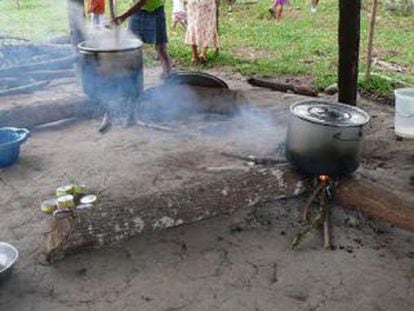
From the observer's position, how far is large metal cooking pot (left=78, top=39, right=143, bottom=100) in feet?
20.3

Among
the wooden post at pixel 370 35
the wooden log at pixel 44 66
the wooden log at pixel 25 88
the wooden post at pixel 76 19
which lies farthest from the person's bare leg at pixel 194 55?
the wooden post at pixel 370 35

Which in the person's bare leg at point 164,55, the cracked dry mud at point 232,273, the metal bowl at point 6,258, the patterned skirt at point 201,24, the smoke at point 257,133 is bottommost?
the cracked dry mud at point 232,273

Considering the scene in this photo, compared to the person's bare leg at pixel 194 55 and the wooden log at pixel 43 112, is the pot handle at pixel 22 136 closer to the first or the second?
the wooden log at pixel 43 112

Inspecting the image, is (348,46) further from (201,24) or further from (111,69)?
(201,24)

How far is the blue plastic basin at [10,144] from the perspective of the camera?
18.0 ft

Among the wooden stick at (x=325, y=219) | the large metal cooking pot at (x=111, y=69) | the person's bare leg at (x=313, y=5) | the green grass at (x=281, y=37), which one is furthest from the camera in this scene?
the person's bare leg at (x=313, y=5)

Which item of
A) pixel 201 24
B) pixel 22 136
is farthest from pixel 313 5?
pixel 22 136

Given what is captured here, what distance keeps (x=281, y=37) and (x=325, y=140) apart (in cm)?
853

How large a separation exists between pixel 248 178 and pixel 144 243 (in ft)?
3.64

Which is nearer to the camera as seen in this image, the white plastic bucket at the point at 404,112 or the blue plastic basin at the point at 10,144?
the blue plastic basin at the point at 10,144

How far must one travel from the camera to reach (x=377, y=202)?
442 cm

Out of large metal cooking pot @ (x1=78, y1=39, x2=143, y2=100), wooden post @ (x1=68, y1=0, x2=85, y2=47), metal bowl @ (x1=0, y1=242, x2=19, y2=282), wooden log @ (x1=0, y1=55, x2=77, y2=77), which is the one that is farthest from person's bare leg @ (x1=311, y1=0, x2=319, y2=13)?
metal bowl @ (x1=0, y1=242, x2=19, y2=282)

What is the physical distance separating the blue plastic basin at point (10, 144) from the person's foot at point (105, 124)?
117cm

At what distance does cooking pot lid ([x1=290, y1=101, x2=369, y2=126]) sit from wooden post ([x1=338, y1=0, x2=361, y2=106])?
35.7 inches
